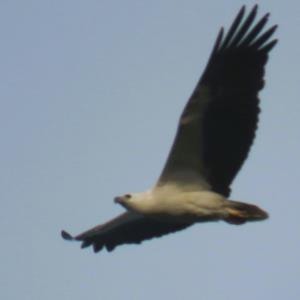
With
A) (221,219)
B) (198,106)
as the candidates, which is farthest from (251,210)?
(198,106)

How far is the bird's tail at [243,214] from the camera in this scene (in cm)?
1789

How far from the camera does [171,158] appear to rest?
58.7 feet

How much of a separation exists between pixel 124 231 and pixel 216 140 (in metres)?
2.45

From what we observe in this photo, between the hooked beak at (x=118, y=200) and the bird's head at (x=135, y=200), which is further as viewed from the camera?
→ the hooked beak at (x=118, y=200)

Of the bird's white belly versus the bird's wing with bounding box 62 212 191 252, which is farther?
the bird's wing with bounding box 62 212 191 252

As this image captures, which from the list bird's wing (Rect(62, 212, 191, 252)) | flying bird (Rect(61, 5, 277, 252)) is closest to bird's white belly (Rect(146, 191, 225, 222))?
flying bird (Rect(61, 5, 277, 252))

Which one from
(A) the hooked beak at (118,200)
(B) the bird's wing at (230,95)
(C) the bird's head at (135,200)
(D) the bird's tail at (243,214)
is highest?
(B) the bird's wing at (230,95)

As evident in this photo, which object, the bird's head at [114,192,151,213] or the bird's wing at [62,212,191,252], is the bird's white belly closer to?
the bird's head at [114,192,151,213]

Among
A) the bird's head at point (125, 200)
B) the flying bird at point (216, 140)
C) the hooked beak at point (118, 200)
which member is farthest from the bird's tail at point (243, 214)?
the hooked beak at point (118, 200)

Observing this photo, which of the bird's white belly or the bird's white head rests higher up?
the bird's white head

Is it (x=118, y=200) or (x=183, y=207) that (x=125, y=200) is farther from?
(x=183, y=207)

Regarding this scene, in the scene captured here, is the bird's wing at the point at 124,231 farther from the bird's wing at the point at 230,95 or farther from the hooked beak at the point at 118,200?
the bird's wing at the point at 230,95

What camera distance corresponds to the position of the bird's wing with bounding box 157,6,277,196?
57.4ft

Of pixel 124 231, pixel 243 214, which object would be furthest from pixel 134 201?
pixel 124 231
